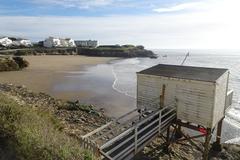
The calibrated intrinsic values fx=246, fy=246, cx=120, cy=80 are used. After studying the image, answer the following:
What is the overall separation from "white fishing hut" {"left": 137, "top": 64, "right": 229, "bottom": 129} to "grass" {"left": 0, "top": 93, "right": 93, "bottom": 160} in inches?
231

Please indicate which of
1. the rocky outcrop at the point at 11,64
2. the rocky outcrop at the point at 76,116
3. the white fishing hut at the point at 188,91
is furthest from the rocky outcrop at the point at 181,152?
the rocky outcrop at the point at 11,64

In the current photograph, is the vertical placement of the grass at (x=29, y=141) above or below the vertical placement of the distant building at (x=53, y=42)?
below

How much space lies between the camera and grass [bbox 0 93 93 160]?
5.59m

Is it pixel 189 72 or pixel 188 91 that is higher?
pixel 189 72

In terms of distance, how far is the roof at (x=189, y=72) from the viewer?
1034cm

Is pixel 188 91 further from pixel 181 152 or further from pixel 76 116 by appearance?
pixel 76 116

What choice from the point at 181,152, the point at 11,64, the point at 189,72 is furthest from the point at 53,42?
the point at 189,72

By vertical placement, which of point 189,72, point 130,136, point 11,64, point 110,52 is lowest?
point 110,52

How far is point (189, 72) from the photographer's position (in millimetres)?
11156

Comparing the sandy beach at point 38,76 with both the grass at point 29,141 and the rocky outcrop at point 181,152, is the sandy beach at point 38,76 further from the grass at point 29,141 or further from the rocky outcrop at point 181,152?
the grass at point 29,141

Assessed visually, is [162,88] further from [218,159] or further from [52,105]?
[52,105]

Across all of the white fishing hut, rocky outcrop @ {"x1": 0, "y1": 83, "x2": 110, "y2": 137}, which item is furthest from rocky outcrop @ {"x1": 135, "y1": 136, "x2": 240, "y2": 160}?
rocky outcrop @ {"x1": 0, "y1": 83, "x2": 110, "y2": 137}

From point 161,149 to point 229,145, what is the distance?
463 centimetres

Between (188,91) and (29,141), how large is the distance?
22.8 ft
